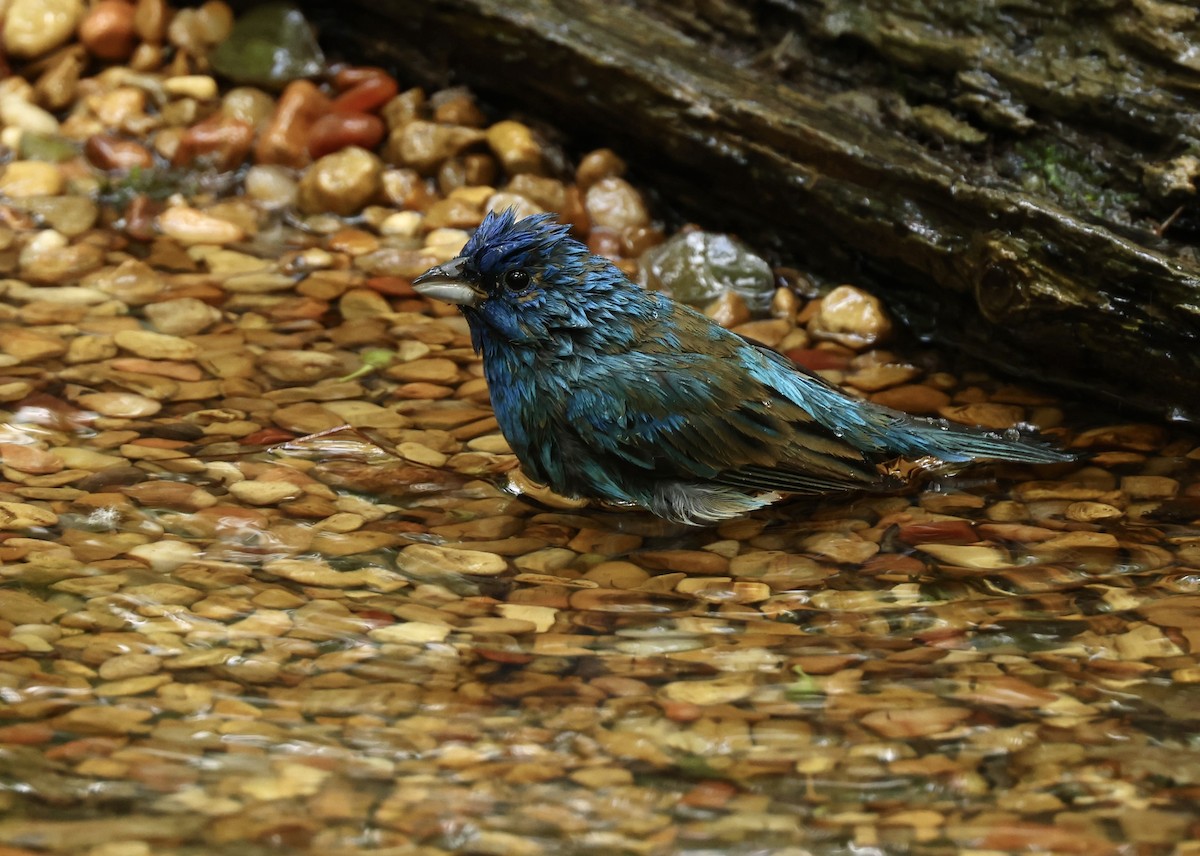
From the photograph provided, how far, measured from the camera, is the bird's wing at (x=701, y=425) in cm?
409

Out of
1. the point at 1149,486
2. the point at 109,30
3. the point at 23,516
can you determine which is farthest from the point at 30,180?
the point at 1149,486

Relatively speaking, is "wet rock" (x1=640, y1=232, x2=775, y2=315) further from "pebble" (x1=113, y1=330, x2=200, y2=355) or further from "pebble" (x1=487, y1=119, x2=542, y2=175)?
"pebble" (x1=113, y1=330, x2=200, y2=355)

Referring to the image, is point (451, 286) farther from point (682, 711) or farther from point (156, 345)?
point (682, 711)

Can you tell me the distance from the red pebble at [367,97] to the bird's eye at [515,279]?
277cm

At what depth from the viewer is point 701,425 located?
4125 millimetres

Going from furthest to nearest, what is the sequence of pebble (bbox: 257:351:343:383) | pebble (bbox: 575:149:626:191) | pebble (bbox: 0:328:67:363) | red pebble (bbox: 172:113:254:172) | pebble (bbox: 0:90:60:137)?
pebble (bbox: 0:90:60:137), red pebble (bbox: 172:113:254:172), pebble (bbox: 575:149:626:191), pebble (bbox: 257:351:343:383), pebble (bbox: 0:328:67:363)

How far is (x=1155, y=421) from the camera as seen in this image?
4.66 meters

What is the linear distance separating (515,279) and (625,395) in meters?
0.52

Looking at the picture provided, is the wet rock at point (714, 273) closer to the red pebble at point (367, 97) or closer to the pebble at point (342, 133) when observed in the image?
the pebble at point (342, 133)

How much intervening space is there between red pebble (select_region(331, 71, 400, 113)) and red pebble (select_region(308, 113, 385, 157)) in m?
0.10

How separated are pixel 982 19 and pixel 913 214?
956 millimetres

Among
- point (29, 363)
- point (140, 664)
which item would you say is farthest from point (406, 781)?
point (29, 363)

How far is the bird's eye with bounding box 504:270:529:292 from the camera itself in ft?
13.8

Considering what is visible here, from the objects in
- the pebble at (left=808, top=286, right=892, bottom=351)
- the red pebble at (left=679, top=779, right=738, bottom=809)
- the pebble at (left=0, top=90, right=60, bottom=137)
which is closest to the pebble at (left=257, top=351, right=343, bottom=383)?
the pebble at (left=808, top=286, right=892, bottom=351)
